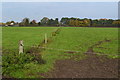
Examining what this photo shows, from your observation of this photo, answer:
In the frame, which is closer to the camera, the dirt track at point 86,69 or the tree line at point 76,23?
the dirt track at point 86,69

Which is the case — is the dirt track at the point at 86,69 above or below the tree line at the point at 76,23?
below

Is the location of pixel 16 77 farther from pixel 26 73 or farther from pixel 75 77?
pixel 75 77

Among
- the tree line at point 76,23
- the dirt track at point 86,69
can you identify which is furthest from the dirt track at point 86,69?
the tree line at point 76,23

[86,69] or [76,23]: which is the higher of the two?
[76,23]

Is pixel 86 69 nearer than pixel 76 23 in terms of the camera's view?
→ Yes

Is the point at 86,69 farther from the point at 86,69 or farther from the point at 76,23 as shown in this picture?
the point at 76,23

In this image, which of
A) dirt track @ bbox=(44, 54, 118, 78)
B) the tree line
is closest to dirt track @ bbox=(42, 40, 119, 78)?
dirt track @ bbox=(44, 54, 118, 78)

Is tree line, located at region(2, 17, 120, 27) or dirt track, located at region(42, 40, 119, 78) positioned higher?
tree line, located at region(2, 17, 120, 27)

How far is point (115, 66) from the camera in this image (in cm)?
632

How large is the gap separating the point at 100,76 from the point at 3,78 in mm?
3310

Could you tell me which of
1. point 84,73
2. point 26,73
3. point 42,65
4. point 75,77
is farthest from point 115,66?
point 26,73

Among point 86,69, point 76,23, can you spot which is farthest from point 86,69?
point 76,23

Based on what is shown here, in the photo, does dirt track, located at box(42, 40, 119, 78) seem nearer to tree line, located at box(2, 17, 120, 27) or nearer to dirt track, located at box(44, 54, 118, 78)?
dirt track, located at box(44, 54, 118, 78)

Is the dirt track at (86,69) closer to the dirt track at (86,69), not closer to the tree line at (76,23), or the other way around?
the dirt track at (86,69)
